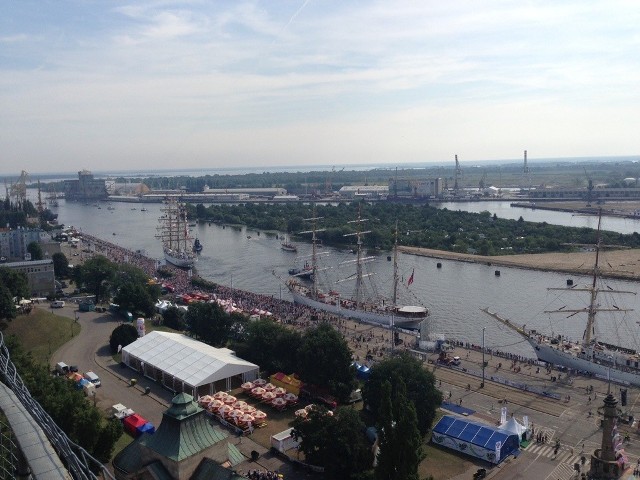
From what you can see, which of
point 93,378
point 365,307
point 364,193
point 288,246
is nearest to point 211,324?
point 93,378

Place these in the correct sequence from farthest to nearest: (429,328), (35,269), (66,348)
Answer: (35,269), (429,328), (66,348)

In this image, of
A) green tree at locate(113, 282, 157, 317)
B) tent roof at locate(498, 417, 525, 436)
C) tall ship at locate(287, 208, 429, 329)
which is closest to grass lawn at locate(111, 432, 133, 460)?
tent roof at locate(498, 417, 525, 436)

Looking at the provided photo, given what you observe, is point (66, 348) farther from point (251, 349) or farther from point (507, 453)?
point (507, 453)

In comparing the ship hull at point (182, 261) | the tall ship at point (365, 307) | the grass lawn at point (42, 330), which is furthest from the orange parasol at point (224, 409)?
the ship hull at point (182, 261)

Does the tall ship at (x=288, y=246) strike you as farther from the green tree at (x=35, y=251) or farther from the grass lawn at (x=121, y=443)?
the grass lawn at (x=121, y=443)

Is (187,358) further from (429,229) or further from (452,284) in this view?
(429,229)

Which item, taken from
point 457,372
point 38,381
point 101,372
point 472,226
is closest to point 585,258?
point 472,226

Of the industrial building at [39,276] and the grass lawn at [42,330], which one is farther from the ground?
the industrial building at [39,276]
